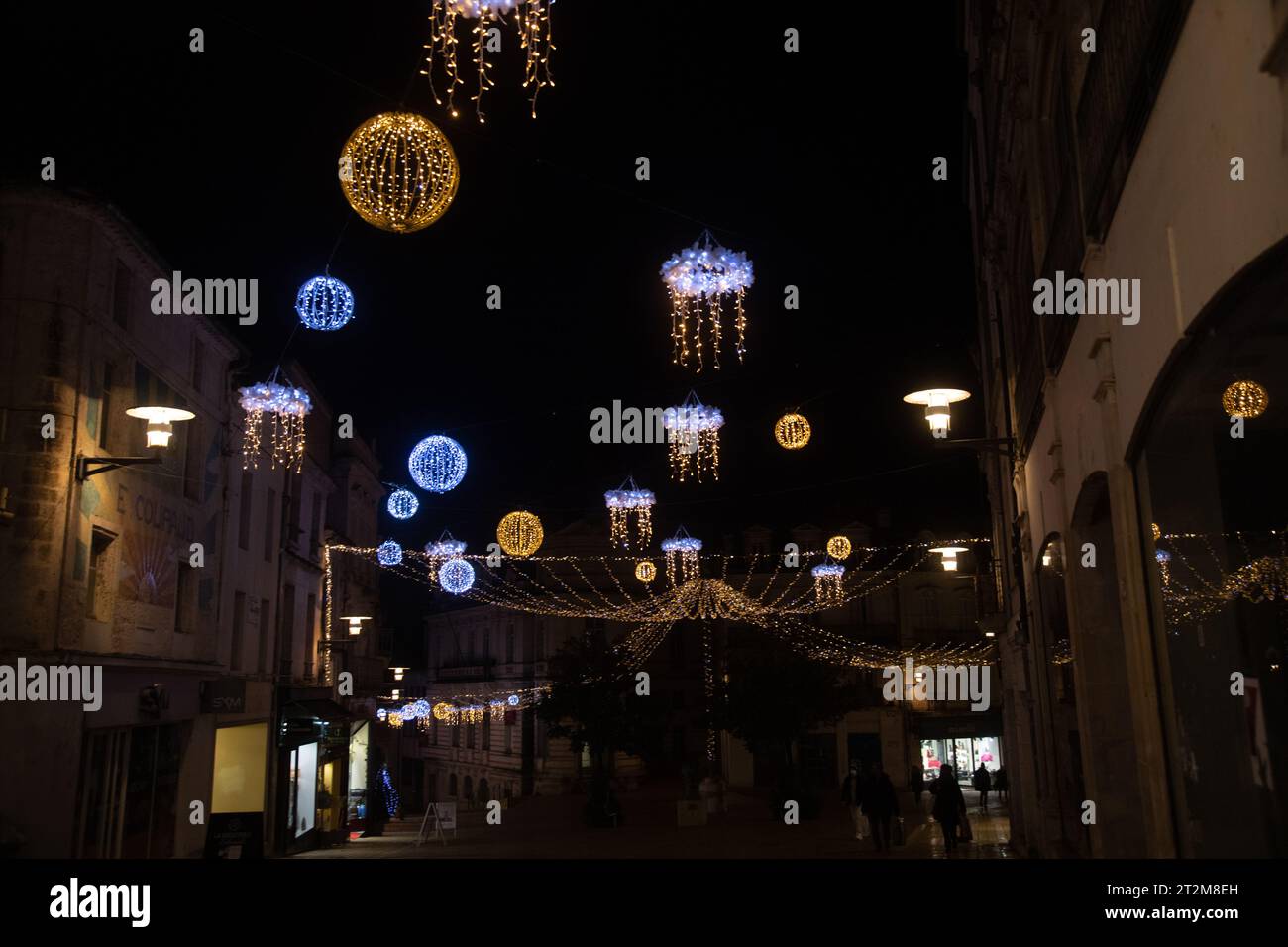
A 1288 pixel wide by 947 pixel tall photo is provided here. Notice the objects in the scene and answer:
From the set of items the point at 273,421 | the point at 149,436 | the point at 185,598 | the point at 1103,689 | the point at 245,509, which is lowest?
the point at 1103,689

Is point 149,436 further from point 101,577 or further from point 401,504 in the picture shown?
point 401,504

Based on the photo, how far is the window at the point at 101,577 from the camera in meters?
15.7

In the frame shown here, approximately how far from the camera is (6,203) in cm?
1502

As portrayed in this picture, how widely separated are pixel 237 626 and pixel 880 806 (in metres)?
13.8

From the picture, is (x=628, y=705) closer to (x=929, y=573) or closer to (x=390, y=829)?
(x=390, y=829)

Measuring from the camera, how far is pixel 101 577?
16.0m

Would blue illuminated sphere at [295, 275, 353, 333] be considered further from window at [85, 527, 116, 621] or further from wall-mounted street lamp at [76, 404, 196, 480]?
window at [85, 527, 116, 621]

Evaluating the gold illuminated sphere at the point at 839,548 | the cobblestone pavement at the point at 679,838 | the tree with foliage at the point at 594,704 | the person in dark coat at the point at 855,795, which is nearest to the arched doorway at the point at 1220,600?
the cobblestone pavement at the point at 679,838

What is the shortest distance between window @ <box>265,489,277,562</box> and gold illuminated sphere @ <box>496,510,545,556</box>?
21.1 ft

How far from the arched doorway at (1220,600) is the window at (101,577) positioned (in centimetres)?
1410

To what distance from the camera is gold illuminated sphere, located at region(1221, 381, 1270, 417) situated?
648 centimetres

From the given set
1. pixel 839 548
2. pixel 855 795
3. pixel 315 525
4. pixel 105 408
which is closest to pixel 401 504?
pixel 315 525

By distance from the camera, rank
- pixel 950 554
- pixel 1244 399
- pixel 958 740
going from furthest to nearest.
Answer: pixel 958 740 → pixel 950 554 → pixel 1244 399

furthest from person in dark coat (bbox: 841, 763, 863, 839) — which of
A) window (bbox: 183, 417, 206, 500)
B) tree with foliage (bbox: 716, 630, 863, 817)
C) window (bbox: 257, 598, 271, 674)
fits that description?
window (bbox: 183, 417, 206, 500)
